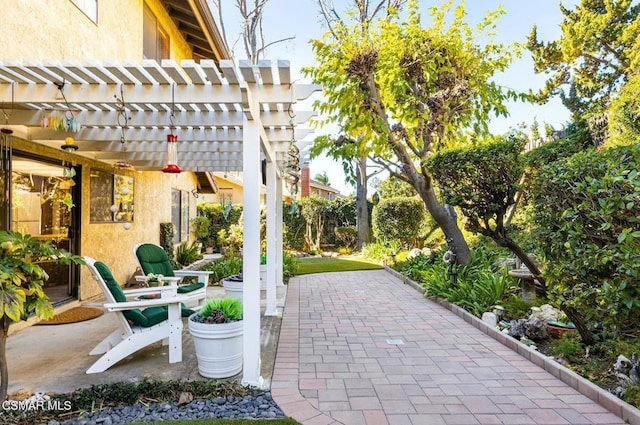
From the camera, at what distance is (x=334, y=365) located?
13.1ft

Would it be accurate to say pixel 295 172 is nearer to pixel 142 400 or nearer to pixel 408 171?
pixel 408 171

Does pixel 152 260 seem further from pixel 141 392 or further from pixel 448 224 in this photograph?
pixel 448 224

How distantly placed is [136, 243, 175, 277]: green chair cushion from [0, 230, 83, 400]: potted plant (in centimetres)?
237

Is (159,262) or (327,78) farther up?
(327,78)

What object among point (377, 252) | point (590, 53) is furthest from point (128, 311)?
point (590, 53)

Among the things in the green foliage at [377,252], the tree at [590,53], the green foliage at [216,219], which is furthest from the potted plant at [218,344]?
the tree at [590,53]

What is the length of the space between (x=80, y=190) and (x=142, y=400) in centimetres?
488

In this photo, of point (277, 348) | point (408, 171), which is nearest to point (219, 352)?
point (277, 348)

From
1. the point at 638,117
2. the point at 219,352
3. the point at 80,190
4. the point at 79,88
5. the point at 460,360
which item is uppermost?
the point at 638,117

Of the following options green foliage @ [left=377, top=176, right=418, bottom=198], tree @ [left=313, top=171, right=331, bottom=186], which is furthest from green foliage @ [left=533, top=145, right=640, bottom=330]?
tree @ [left=313, top=171, right=331, bottom=186]

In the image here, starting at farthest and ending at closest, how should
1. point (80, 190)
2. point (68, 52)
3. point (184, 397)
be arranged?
point (80, 190)
point (68, 52)
point (184, 397)

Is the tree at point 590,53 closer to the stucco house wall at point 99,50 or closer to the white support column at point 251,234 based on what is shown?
the white support column at point 251,234

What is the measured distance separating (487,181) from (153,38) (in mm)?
7859

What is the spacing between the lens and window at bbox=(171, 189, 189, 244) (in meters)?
11.3
